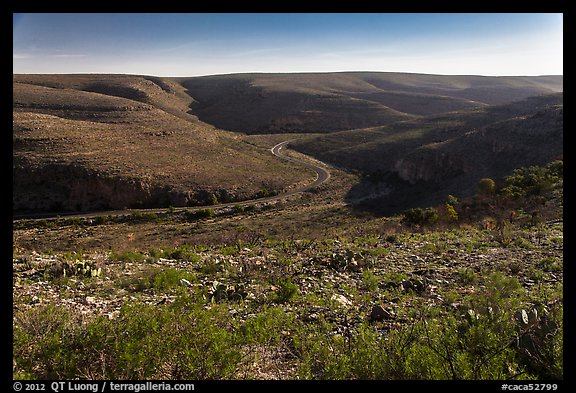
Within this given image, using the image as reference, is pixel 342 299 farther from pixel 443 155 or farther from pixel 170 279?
pixel 443 155

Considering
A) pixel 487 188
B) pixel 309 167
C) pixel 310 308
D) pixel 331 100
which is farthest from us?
pixel 331 100

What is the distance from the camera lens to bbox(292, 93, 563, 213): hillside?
34.3 metres

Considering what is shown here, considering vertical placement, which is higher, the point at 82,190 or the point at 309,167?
the point at 82,190

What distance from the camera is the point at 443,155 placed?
4053cm

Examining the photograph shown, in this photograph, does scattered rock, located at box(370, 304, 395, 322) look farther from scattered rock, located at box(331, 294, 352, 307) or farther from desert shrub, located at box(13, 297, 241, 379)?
desert shrub, located at box(13, 297, 241, 379)

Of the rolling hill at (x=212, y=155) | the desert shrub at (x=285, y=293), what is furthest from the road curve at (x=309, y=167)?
the desert shrub at (x=285, y=293)

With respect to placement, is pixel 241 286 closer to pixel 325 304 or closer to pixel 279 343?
pixel 325 304

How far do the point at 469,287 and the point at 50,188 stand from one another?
36.3m

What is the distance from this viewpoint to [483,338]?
3.84 m

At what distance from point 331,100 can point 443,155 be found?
61.2 meters

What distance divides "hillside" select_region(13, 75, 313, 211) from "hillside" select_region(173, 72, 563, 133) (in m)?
32.9

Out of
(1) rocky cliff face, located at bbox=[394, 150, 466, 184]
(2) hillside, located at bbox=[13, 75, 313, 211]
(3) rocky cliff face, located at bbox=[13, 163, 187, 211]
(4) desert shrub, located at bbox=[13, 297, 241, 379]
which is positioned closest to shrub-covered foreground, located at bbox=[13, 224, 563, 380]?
(4) desert shrub, located at bbox=[13, 297, 241, 379]

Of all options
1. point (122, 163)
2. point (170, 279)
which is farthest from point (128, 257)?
point (122, 163)
